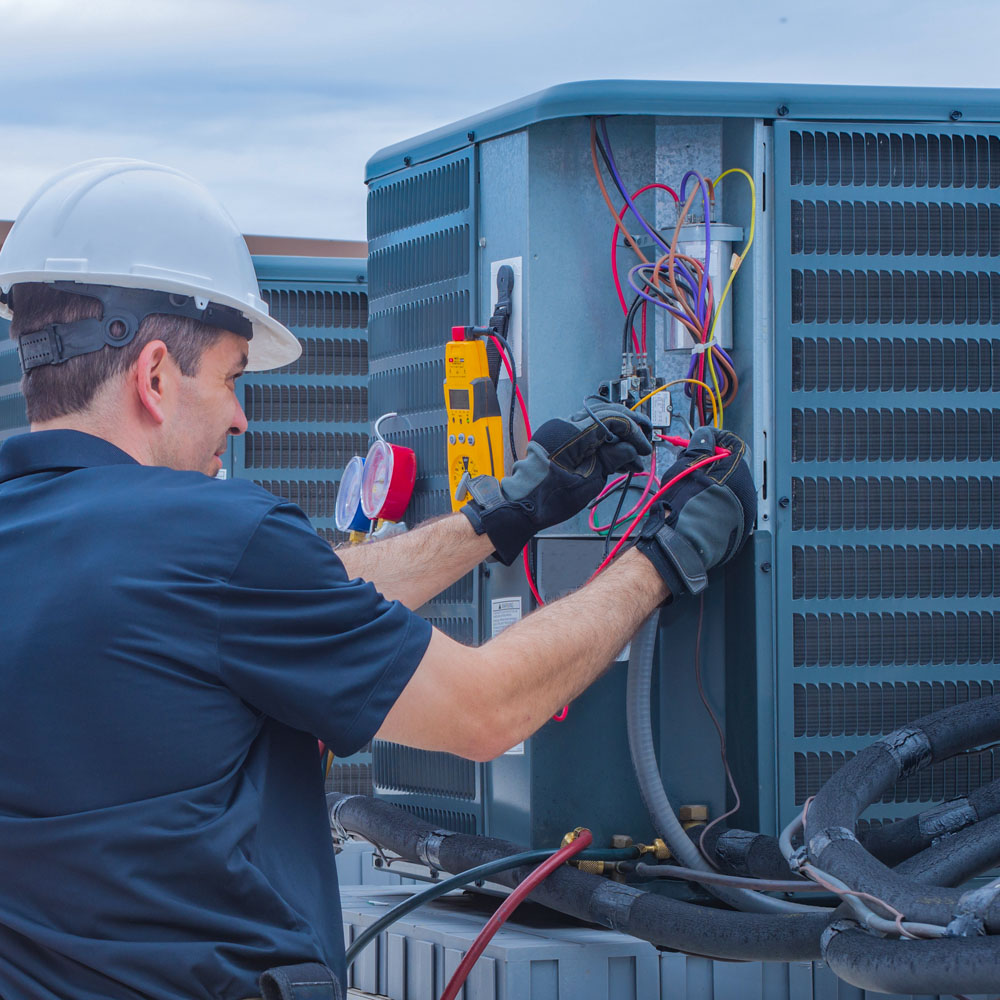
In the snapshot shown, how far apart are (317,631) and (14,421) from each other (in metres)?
3.43

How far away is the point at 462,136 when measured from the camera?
9.14 feet

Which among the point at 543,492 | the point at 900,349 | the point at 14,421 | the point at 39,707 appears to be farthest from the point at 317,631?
the point at 14,421

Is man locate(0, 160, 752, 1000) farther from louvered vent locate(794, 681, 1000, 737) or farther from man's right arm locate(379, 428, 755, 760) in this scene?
louvered vent locate(794, 681, 1000, 737)

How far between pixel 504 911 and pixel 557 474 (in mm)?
782

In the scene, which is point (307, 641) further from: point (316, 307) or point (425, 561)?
point (316, 307)

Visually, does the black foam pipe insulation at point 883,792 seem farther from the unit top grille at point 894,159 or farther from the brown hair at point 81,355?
the brown hair at point 81,355

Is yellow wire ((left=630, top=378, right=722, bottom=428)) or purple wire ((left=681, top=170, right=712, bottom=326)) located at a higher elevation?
purple wire ((left=681, top=170, right=712, bottom=326))

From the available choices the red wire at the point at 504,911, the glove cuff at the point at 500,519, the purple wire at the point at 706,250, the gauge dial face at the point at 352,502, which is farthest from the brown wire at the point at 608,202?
the red wire at the point at 504,911

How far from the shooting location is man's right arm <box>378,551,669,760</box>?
65.5 inches

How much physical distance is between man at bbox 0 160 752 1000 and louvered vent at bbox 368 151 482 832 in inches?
37.6

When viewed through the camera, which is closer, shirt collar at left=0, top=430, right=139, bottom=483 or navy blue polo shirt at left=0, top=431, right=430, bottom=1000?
navy blue polo shirt at left=0, top=431, right=430, bottom=1000

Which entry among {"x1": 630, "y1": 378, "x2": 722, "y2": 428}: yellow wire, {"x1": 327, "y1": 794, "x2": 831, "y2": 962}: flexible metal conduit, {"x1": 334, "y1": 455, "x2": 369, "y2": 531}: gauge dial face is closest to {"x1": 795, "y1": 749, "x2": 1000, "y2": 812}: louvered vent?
{"x1": 327, "y1": 794, "x2": 831, "y2": 962}: flexible metal conduit

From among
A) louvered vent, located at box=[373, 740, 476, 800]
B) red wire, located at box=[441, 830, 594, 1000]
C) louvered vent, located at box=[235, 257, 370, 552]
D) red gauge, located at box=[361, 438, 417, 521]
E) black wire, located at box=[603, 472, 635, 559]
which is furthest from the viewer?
louvered vent, located at box=[235, 257, 370, 552]

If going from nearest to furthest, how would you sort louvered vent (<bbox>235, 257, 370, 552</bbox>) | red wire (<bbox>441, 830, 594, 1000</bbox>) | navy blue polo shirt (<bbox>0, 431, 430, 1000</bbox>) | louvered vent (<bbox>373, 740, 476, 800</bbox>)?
navy blue polo shirt (<bbox>0, 431, 430, 1000</bbox>), red wire (<bbox>441, 830, 594, 1000</bbox>), louvered vent (<bbox>373, 740, 476, 800</bbox>), louvered vent (<bbox>235, 257, 370, 552</bbox>)
